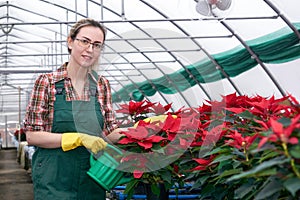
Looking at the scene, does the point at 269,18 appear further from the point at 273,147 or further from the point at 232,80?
the point at 273,147

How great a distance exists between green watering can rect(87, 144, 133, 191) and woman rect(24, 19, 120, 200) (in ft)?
0.51

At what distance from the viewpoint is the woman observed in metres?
2.20

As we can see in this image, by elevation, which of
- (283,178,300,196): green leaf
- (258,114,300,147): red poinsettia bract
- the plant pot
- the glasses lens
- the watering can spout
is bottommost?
the plant pot

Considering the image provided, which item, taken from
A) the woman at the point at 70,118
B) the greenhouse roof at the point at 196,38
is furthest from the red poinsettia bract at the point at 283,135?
the greenhouse roof at the point at 196,38

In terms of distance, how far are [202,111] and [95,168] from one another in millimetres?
671

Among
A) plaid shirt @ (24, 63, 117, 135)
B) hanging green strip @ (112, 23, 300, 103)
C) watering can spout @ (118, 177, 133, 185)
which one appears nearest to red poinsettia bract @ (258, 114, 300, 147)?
watering can spout @ (118, 177, 133, 185)

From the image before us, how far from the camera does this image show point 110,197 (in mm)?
2678

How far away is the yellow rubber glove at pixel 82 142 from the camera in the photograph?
80.6 inches

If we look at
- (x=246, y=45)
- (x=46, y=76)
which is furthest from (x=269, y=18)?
(x=46, y=76)

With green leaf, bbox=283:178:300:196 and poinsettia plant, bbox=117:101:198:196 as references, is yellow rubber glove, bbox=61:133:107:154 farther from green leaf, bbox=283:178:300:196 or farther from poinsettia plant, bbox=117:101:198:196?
green leaf, bbox=283:178:300:196

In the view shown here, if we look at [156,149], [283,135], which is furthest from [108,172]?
[283,135]

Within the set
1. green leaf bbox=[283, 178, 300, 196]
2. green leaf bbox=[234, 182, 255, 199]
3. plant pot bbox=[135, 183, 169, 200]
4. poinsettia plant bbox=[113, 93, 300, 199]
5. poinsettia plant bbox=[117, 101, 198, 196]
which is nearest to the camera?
green leaf bbox=[283, 178, 300, 196]

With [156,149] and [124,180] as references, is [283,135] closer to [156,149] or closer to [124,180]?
[156,149]

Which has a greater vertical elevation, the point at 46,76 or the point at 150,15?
the point at 150,15
